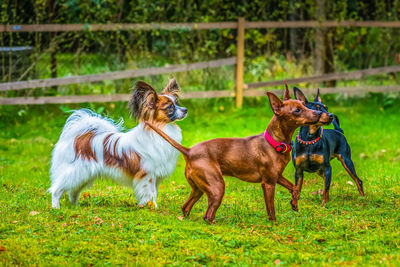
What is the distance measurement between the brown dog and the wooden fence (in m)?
6.48

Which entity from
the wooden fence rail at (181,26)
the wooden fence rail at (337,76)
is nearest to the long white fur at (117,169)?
the wooden fence rail at (181,26)

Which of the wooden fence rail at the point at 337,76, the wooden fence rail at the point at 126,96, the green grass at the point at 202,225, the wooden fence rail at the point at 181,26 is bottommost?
the green grass at the point at 202,225

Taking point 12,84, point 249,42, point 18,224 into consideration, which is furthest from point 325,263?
point 249,42

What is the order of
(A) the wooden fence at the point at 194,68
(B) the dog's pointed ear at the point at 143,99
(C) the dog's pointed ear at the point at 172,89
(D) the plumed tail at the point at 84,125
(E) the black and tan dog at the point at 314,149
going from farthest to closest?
1. (A) the wooden fence at the point at 194,68
2. (C) the dog's pointed ear at the point at 172,89
3. (D) the plumed tail at the point at 84,125
4. (B) the dog's pointed ear at the point at 143,99
5. (E) the black and tan dog at the point at 314,149

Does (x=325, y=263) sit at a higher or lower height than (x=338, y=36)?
lower

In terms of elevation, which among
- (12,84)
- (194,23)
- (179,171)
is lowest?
(179,171)

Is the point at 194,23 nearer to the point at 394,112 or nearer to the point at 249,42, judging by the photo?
the point at 249,42

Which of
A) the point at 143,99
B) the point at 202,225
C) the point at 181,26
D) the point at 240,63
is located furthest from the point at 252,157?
the point at 181,26

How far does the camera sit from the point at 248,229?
5.44 m

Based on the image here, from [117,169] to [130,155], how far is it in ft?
0.71

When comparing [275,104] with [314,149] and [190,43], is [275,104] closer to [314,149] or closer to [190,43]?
[314,149]

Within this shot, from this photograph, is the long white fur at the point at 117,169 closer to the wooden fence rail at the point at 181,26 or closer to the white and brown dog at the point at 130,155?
the white and brown dog at the point at 130,155

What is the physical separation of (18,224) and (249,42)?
894 centimetres

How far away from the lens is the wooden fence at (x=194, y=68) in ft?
37.8
